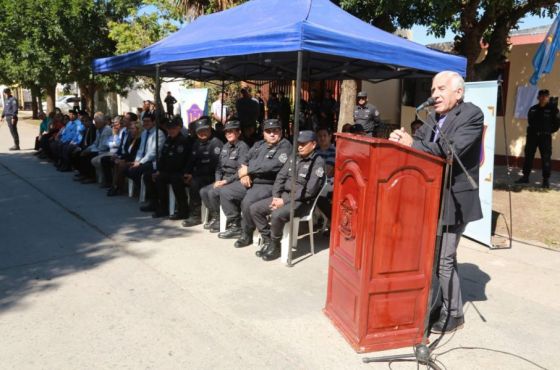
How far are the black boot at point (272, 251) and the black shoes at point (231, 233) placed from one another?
0.81 metres

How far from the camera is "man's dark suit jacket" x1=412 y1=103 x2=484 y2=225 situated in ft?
9.78

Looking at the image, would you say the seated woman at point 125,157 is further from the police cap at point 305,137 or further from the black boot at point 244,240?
the police cap at point 305,137

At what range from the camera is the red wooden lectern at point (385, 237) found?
9.50 feet

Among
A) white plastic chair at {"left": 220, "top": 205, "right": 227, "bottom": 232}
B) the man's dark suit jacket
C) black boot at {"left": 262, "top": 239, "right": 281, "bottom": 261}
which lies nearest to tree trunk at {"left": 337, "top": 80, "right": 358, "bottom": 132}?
white plastic chair at {"left": 220, "top": 205, "right": 227, "bottom": 232}

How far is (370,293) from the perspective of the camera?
3.01 meters

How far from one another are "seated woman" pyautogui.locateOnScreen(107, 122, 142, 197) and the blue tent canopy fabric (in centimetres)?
104

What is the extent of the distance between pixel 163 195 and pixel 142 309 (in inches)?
120

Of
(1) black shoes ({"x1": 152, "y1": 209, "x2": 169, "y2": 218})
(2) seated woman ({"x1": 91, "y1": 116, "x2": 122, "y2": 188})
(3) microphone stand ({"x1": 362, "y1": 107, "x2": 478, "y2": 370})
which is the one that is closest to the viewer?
(3) microphone stand ({"x1": 362, "y1": 107, "x2": 478, "y2": 370})

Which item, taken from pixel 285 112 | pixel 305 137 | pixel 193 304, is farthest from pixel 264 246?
pixel 285 112

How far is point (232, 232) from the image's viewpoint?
5.62 metres

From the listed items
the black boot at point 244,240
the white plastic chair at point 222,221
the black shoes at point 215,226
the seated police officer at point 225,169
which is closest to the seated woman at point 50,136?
the seated police officer at point 225,169

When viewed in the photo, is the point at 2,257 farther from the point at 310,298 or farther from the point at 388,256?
the point at 388,256

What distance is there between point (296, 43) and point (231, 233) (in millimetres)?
2327

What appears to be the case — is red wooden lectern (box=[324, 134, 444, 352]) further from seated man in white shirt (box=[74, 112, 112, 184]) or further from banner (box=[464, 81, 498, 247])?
seated man in white shirt (box=[74, 112, 112, 184])
